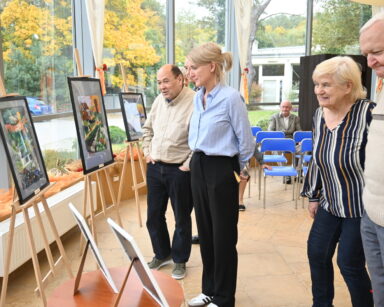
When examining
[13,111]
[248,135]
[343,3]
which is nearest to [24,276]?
[13,111]

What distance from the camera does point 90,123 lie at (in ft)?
10.7

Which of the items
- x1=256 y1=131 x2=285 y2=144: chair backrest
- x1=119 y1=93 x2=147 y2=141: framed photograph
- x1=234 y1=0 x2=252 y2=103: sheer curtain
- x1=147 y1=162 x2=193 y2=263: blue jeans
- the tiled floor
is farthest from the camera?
x1=234 y1=0 x2=252 y2=103: sheer curtain

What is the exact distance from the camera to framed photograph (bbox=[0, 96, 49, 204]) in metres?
2.35

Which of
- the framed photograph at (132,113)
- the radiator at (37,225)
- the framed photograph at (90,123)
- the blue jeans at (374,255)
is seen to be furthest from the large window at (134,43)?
the blue jeans at (374,255)

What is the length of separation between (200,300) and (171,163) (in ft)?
3.25

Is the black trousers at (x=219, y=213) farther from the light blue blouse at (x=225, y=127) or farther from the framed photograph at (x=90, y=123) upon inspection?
the framed photograph at (x=90, y=123)

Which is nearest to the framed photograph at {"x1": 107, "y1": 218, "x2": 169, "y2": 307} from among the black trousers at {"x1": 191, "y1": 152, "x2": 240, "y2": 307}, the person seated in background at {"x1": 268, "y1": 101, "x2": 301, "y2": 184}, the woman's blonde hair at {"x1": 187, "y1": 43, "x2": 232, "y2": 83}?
the black trousers at {"x1": 191, "y1": 152, "x2": 240, "y2": 307}

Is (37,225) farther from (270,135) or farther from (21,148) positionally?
(270,135)

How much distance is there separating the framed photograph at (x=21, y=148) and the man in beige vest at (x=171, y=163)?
872 mm

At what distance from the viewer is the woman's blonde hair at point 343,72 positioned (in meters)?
1.95

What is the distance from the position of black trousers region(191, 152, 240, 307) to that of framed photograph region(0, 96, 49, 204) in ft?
3.22

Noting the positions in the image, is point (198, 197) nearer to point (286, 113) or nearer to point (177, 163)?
point (177, 163)

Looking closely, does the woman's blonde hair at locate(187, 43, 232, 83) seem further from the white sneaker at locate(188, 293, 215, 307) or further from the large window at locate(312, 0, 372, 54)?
the large window at locate(312, 0, 372, 54)

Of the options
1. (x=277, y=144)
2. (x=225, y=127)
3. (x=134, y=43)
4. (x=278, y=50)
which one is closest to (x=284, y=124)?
(x=277, y=144)
